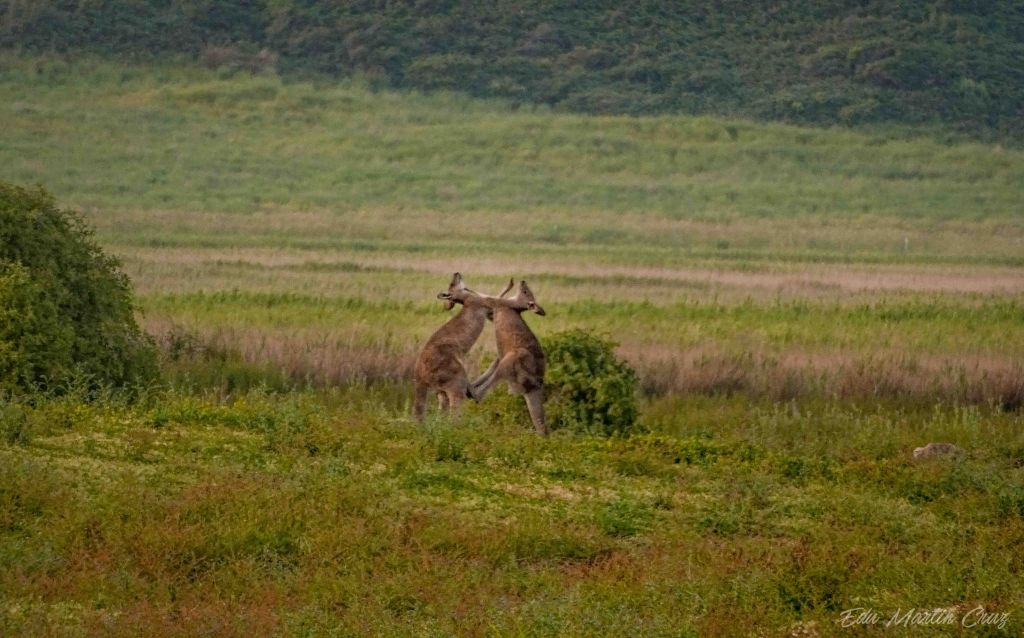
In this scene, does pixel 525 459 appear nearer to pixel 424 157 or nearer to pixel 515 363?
pixel 515 363

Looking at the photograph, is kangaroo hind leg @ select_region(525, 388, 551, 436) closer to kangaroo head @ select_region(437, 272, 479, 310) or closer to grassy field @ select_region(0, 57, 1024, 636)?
grassy field @ select_region(0, 57, 1024, 636)

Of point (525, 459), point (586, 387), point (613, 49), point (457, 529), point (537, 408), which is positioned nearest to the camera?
point (457, 529)

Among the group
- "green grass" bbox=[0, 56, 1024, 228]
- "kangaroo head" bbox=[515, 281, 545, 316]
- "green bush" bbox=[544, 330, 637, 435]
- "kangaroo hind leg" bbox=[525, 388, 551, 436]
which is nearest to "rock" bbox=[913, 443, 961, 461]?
"green bush" bbox=[544, 330, 637, 435]

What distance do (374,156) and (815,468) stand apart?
6718 centimetres

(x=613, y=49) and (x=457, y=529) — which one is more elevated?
(x=613, y=49)

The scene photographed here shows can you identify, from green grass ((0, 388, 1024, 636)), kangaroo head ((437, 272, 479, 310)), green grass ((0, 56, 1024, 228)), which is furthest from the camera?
green grass ((0, 56, 1024, 228))

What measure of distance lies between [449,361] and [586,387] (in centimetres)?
219

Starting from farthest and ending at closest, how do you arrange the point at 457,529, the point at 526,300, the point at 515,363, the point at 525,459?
1. the point at 526,300
2. the point at 515,363
3. the point at 525,459
4. the point at 457,529

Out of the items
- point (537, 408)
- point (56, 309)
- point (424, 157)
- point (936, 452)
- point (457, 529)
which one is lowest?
point (936, 452)

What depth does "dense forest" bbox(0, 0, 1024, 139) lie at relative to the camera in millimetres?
94438

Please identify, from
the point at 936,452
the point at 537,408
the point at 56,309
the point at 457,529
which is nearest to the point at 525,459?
the point at 537,408

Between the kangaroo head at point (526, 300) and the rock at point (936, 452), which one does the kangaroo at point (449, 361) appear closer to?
the kangaroo head at point (526, 300)

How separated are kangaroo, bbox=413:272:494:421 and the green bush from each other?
171cm

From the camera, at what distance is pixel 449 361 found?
14141 millimetres
